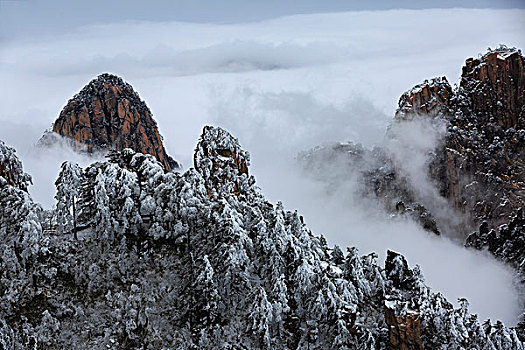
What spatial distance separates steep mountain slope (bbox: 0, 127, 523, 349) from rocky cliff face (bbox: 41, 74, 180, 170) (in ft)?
266

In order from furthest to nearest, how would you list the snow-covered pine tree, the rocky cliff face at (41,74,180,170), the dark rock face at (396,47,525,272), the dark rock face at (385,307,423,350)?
1. the dark rock face at (396,47,525,272)
2. the rocky cliff face at (41,74,180,170)
3. the snow-covered pine tree
4. the dark rock face at (385,307,423,350)

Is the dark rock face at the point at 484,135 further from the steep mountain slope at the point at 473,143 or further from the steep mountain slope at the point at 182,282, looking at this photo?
the steep mountain slope at the point at 182,282

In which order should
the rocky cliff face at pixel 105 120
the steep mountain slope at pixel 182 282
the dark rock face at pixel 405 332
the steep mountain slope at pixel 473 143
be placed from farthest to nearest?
the steep mountain slope at pixel 473 143, the rocky cliff face at pixel 105 120, the dark rock face at pixel 405 332, the steep mountain slope at pixel 182 282

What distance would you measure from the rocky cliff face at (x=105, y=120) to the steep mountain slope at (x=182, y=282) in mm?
81009

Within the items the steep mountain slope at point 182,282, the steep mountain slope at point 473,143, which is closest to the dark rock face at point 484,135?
the steep mountain slope at point 473,143

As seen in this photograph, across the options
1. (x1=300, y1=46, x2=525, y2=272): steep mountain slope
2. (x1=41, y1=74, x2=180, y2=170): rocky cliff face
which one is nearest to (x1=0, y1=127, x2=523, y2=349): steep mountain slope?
(x1=41, y1=74, x2=180, y2=170): rocky cliff face

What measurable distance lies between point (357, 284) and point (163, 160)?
95.8 meters

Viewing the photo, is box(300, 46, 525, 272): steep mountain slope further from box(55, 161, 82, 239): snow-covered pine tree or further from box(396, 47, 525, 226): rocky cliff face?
box(55, 161, 82, 239): snow-covered pine tree

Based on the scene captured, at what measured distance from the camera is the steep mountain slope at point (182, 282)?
37.8 meters

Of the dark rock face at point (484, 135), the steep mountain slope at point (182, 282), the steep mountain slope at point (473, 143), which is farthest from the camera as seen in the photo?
the steep mountain slope at point (473, 143)

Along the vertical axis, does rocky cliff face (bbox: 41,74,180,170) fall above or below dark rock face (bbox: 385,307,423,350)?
above

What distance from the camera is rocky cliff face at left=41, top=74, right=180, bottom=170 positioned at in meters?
124

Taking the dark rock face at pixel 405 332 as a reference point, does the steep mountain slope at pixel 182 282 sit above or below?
above

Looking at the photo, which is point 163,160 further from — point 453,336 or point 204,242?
point 453,336
